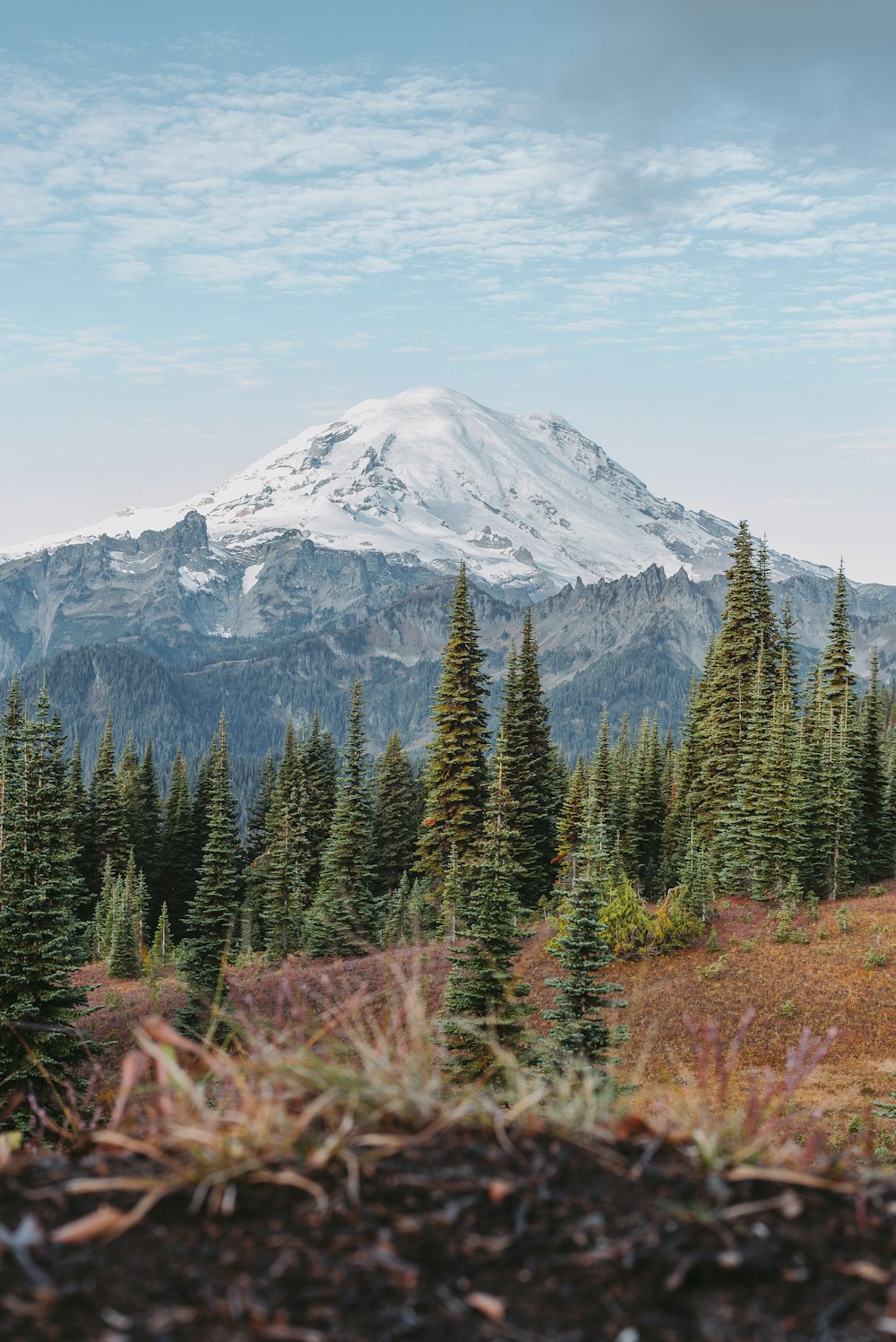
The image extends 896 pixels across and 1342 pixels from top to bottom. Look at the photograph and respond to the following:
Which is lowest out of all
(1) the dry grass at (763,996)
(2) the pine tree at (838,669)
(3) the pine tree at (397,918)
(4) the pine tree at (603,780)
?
(3) the pine tree at (397,918)

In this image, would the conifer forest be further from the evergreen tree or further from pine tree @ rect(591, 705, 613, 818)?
pine tree @ rect(591, 705, 613, 818)

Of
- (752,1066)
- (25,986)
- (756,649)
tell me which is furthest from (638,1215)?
(756,649)

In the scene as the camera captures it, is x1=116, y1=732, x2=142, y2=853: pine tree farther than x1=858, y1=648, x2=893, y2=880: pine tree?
Yes

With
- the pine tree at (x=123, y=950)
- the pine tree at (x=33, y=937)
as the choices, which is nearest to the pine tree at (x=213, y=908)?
the pine tree at (x=123, y=950)

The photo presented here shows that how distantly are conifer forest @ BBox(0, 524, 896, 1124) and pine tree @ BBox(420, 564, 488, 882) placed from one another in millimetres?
109

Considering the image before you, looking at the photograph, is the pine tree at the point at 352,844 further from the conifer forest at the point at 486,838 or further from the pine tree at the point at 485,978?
the pine tree at the point at 485,978

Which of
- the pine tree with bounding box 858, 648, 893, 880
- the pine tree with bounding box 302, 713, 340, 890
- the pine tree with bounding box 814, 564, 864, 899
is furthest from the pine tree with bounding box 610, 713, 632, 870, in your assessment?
the pine tree with bounding box 302, 713, 340, 890

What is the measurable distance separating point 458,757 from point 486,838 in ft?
13.3

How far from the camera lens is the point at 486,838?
133 feet

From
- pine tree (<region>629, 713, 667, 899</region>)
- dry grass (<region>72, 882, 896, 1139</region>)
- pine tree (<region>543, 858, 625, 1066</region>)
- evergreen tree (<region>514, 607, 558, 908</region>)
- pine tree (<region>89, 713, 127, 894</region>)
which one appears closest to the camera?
pine tree (<region>543, 858, 625, 1066</region>)

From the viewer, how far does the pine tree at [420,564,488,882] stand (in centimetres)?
4234

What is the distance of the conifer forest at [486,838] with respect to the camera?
869 inches

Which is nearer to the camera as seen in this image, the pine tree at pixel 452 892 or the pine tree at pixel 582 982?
the pine tree at pixel 582 982

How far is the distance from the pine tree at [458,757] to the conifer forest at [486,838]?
0.11 meters
